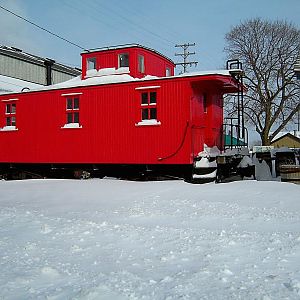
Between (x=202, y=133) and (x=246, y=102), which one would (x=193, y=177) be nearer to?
(x=202, y=133)

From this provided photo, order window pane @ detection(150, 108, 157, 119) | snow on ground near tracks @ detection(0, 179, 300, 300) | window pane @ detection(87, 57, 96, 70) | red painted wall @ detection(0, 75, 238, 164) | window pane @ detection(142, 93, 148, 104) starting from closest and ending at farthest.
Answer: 1. snow on ground near tracks @ detection(0, 179, 300, 300)
2. red painted wall @ detection(0, 75, 238, 164)
3. window pane @ detection(150, 108, 157, 119)
4. window pane @ detection(142, 93, 148, 104)
5. window pane @ detection(87, 57, 96, 70)

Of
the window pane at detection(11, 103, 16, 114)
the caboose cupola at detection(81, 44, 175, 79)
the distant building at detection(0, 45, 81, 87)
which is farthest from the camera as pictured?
the distant building at detection(0, 45, 81, 87)

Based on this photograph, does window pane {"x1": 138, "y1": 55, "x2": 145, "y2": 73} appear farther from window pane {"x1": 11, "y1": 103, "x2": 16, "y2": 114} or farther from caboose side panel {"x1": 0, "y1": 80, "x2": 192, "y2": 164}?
window pane {"x1": 11, "y1": 103, "x2": 16, "y2": 114}

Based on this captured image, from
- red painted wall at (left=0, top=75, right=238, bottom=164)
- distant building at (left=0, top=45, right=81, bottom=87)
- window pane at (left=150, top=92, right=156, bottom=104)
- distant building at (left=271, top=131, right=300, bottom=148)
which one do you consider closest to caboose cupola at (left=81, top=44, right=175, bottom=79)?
red painted wall at (left=0, top=75, right=238, bottom=164)

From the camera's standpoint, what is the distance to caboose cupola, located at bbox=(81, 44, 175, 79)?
41.9 feet

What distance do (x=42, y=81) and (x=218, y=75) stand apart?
2549cm

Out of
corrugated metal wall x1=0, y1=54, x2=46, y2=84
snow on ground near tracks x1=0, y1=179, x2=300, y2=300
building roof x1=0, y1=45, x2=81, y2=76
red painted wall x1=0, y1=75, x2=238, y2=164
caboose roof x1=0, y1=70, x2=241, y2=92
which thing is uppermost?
building roof x1=0, y1=45, x2=81, y2=76

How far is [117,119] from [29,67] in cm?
2246

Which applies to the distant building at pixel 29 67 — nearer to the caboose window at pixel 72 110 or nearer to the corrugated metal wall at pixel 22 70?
the corrugated metal wall at pixel 22 70

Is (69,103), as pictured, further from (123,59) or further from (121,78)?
(123,59)

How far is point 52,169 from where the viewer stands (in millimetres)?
12641

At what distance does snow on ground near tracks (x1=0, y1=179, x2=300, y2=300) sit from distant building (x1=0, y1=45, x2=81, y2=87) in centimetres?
2369

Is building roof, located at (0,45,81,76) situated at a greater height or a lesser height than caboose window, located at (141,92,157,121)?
greater

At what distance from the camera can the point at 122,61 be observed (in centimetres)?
1301
